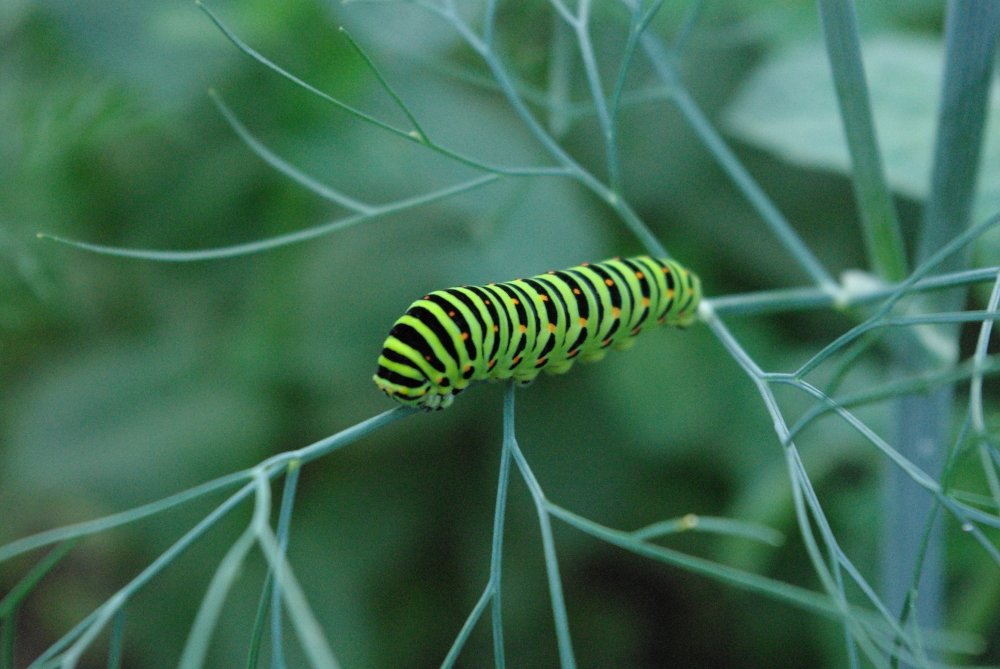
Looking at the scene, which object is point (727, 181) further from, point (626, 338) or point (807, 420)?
point (807, 420)

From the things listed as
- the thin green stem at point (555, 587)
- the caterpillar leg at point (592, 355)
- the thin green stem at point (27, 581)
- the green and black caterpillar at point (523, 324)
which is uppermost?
the thin green stem at point (27, 581)

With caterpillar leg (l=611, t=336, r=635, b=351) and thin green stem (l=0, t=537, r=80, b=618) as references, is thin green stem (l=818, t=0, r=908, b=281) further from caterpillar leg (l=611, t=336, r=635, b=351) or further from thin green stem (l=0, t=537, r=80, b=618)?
thin green stem (l=0, t=537, r=80, b=618)

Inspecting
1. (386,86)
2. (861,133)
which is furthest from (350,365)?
(861,133)

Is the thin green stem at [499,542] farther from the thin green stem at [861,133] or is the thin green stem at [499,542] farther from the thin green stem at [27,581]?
the thin green stem at [861,133]

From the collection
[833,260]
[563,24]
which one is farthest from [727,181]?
[563,24]

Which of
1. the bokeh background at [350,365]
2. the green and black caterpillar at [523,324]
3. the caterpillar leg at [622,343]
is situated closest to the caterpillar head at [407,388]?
the green and black caterpillar at [523,324]
